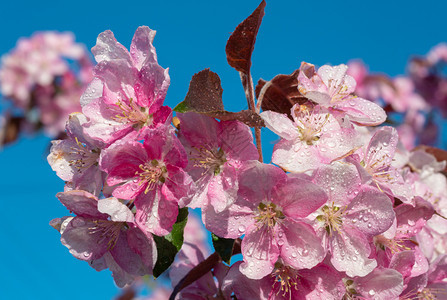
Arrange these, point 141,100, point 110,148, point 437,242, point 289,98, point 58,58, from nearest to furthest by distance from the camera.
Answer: point 110,148, point 141,100, point 289,98, point 437,242, point 58,58

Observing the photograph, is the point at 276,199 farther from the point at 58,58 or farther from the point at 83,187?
the point at 58,58

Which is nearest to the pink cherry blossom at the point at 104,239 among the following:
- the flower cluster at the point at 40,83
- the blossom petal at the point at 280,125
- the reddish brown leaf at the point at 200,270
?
the reddish brown leaf at the point at 200,270

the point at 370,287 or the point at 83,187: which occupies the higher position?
the point at 83,187

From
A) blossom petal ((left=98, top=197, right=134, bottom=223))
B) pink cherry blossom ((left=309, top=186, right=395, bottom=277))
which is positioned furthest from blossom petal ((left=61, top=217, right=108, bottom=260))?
pink cherry blossom ((left=309, top=186, right=395, bottom=277))

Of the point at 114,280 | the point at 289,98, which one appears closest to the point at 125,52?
the point at 289,98

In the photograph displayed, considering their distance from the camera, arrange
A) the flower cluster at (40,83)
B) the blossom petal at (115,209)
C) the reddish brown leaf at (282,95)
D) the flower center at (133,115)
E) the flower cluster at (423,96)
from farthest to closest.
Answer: the flower cluster at (423,96)
the flower cluster at (40,83)
the reddish brown leaf at (282,95)
the flower center at (133,115)
the blossom petal at (115,209)

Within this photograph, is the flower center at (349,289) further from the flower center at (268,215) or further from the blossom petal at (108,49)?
the blossom petal at (108,49)

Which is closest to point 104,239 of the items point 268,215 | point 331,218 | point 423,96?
point 268,215

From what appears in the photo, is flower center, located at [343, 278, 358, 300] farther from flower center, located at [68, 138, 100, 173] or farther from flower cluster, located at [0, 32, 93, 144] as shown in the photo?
flower cluster, located at [0, 32, 93, 144]

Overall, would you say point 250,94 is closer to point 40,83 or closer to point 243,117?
point 243,117
